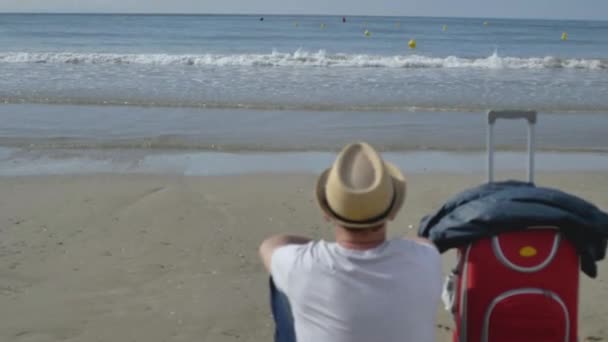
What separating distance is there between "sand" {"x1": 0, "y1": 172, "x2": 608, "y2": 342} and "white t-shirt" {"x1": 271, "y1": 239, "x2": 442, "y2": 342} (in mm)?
1418

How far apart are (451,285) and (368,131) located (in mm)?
6609

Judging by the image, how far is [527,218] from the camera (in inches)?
96.5

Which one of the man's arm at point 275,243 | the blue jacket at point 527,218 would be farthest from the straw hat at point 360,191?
the blue jacket at point 527,218

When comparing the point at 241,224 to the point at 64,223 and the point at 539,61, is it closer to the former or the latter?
the point at 64,223

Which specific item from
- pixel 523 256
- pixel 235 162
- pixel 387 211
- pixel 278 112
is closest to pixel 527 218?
pixel 523 256

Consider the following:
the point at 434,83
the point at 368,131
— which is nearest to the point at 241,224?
the point at 368,131

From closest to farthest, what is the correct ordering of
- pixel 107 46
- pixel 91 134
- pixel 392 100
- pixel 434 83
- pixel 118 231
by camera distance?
pixel 118 231 < pixel 91 134 < pixel 392 100 < pixel 434 83 < pixel 107 46

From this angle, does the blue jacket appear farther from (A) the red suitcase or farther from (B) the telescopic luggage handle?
(B) the telescopic luggage handle

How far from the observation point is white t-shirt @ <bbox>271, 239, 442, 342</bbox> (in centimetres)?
220

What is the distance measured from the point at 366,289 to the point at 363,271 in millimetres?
55

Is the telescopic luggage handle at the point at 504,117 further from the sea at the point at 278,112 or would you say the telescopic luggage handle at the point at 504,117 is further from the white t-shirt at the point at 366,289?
the sea at the point at 278,112

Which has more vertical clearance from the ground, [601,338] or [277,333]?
[277,333]

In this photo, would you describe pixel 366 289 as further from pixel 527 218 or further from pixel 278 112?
pixel 278 112

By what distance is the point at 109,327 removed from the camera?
367 centimetres
